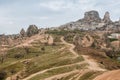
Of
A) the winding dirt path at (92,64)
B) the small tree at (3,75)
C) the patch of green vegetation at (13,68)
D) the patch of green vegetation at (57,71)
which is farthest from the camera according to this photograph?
the patch of green vegetation at (13,68)

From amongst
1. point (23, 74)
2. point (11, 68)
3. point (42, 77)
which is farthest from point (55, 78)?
point (11, 68)

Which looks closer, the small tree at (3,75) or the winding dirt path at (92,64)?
the winding dirt path at (92,64)

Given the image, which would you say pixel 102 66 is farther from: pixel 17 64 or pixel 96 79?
pixel 17 64

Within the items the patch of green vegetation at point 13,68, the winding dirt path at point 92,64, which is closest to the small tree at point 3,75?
the patch of green vegetation at point 13,68

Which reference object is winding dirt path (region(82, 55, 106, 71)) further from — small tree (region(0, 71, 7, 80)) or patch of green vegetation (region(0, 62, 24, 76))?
small tree (region(0, 71, 7, 80))

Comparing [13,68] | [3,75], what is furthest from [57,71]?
[13,68]

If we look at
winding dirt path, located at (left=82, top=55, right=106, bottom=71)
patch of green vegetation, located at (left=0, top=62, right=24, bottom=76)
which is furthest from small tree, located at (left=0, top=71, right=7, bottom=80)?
winding dirt path, located at (left=82, top=55, right=106, bottom=71)

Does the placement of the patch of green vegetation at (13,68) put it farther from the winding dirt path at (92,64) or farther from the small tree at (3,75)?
the winding dirt path at (92,64)

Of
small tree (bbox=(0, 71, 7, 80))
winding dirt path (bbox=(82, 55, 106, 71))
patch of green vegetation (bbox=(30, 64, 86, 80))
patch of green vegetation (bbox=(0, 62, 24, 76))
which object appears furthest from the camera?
patch of green vegetation (bbox=(0, 62, 24, 76))

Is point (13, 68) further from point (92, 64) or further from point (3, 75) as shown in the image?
point (92, 64)

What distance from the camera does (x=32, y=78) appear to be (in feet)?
453

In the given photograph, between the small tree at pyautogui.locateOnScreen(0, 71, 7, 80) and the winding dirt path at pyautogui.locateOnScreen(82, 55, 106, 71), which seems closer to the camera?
the winding dirt path at pyautogui.locateOnScreen(82, 55, 106, 71)

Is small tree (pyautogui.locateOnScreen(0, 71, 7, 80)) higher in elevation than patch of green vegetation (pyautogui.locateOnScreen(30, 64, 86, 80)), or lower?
lower

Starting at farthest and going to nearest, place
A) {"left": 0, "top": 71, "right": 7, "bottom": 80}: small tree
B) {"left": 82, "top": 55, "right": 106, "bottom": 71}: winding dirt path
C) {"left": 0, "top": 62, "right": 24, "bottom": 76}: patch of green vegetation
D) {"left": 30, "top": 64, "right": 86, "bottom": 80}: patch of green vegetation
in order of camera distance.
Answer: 1. {"left": 0, "top": 62, "right": 24, "bottom": 76}: patch of green vegetation
2. {"left": 0, "top": 71, "right": 7, "bottom": 80}: small tree
3. {"left": 30, "top": 64, "right": 86, "bottom": 80}: patch of green vegetation
4. {"left": 82, "top": 55, "right": 106, "bottom": 71}: winding dirt path
